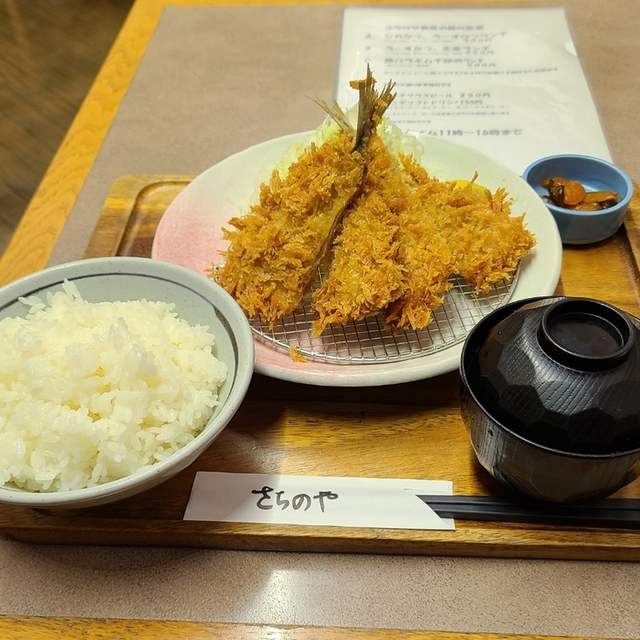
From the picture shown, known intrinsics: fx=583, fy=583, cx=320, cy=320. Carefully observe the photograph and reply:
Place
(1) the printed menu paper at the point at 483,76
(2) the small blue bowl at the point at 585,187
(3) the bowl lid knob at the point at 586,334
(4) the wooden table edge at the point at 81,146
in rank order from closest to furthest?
(3) the bowl lid knob at the point at 586,334
(2) the small blue bowl at the point at 585,187
(4) the wooden table edge at the point at 81,146
(1) the printed menu paper at the point at 483,76

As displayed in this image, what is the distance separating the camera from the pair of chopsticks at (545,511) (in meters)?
1.12

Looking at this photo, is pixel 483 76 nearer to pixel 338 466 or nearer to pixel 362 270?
pixel 362 270

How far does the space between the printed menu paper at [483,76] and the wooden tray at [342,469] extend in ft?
2.73

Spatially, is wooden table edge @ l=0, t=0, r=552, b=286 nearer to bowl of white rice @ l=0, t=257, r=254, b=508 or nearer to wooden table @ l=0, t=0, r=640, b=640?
wooden table @ l=0, t=0, r=640, b=640

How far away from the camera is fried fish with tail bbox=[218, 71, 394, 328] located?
4.84ft

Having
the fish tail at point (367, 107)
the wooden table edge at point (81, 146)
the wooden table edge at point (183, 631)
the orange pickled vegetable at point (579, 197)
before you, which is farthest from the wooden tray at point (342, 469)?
the wooden table edge at point (81, 146)

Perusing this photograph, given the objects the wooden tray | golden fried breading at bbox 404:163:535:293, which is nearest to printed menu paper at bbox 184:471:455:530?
the wooden tray

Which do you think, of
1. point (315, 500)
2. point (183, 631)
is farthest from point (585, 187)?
point (183, 631)

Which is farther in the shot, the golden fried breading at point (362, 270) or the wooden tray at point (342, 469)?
the golden fried breading at point (362, 270)

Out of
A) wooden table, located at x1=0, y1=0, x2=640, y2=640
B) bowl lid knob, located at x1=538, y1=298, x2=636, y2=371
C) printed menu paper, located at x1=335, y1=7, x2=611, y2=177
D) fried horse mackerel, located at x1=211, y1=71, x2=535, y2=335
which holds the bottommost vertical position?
wooden table, located at x1=0, y1=0, x2=640, y2=640

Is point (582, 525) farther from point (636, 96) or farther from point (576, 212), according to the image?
point (636, 96)

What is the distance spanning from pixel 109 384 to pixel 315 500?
1.57ft

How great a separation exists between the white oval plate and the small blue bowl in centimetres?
11

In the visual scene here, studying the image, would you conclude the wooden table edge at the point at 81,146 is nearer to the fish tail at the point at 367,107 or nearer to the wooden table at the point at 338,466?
the wooden table at the point at 338,466
